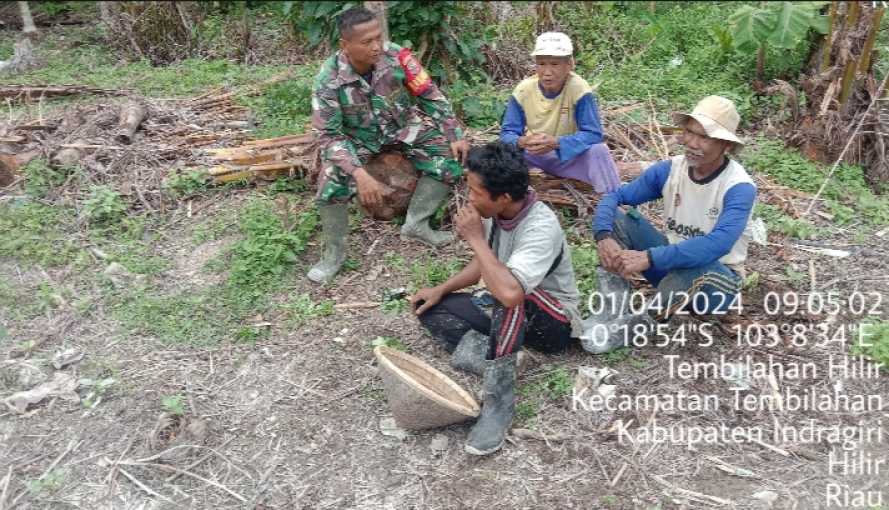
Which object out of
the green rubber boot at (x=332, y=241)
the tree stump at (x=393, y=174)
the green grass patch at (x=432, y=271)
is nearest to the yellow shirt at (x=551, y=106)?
the tree stump at (x=393, y=174)

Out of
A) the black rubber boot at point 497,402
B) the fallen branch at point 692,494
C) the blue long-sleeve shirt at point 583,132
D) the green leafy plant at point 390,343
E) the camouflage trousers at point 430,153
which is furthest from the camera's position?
the camouflage trousers at point 430,153

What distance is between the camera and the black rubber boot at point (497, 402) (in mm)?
3217

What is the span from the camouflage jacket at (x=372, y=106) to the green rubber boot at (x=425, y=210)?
31cm

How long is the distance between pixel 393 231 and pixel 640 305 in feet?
5.70

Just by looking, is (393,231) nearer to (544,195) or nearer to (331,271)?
(331,271)

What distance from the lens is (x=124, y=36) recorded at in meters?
8.80

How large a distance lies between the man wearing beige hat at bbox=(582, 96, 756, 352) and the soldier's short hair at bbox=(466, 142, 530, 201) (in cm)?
78

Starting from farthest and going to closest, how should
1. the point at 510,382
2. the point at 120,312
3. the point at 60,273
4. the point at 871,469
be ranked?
the point at 60,273 < the point at 120,312 < the point at 510,382 < the point at 871,469

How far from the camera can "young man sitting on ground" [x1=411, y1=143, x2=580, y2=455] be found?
10.1 feet

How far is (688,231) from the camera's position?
3.74 meters

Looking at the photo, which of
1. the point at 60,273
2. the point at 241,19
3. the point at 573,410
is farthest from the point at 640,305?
the point at 241,19

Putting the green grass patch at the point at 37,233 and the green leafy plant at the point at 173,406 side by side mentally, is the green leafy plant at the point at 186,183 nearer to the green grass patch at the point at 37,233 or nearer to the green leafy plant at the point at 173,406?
the green grass patch at the point at 37,233

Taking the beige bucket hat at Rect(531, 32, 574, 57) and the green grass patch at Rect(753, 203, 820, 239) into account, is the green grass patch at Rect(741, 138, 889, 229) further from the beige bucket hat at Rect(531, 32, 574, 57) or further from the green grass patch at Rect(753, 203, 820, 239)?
the beige bucket hat at Rect(531, 32, 574, 57)

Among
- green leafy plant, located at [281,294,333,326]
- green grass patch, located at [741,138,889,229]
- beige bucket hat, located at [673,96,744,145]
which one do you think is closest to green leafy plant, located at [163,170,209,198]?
green leafy plant, located at [281,294,333,326]
